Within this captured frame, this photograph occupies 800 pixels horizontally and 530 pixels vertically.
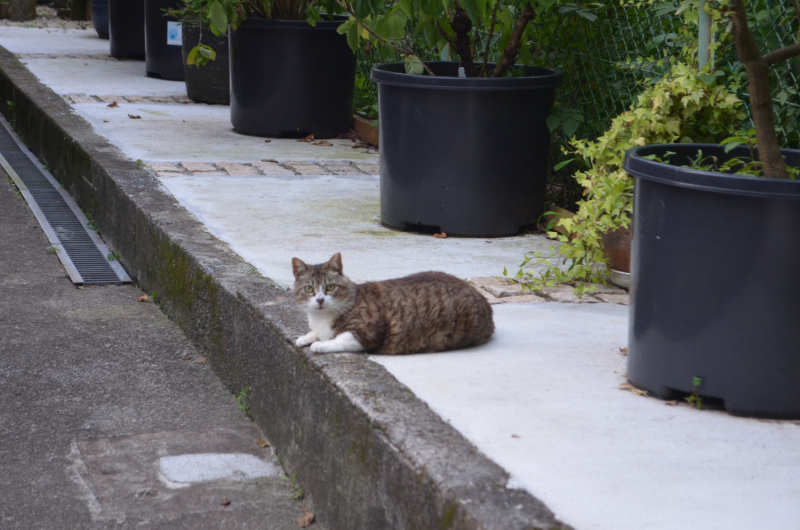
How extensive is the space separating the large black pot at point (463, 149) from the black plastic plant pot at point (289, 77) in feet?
8.15

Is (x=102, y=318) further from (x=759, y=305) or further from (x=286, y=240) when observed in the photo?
(x=759, y=305)

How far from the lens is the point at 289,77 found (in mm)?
7059

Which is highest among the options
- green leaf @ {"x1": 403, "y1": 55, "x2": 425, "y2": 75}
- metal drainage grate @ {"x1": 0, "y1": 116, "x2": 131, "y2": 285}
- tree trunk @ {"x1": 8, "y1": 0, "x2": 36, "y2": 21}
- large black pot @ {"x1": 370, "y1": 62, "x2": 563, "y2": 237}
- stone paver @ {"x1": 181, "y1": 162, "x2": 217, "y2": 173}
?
tree trunk @ {"x1": 8, "y1": 0, "x2": 36, "y2": 21}

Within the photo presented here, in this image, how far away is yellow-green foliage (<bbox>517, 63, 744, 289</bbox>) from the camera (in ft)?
12.2

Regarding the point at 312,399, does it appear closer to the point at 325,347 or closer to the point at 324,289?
the point at 325,347

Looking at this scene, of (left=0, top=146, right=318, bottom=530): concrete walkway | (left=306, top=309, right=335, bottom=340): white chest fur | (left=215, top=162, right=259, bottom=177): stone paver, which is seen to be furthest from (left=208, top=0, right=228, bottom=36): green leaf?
(left=306, top=309, right=335, bottom=340): white chest fur

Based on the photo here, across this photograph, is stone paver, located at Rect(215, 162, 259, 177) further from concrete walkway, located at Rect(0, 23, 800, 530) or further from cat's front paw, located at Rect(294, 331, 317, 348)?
cat's front paw, located at Rect(294, 331, 317, 348)

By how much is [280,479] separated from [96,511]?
554mm

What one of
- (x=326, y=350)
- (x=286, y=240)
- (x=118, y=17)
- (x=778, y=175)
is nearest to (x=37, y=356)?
(x=286, y=240)

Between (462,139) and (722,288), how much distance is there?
7.33 feet

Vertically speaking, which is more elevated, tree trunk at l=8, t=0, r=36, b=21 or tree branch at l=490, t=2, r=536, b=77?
tree trunk at l=8, t=0, r=36, b=21

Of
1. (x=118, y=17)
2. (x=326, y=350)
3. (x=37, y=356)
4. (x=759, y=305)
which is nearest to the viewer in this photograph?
(x=759, y=305)

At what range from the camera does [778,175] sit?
249cm

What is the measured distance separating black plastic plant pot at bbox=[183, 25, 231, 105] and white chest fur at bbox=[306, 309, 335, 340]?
238 inches
